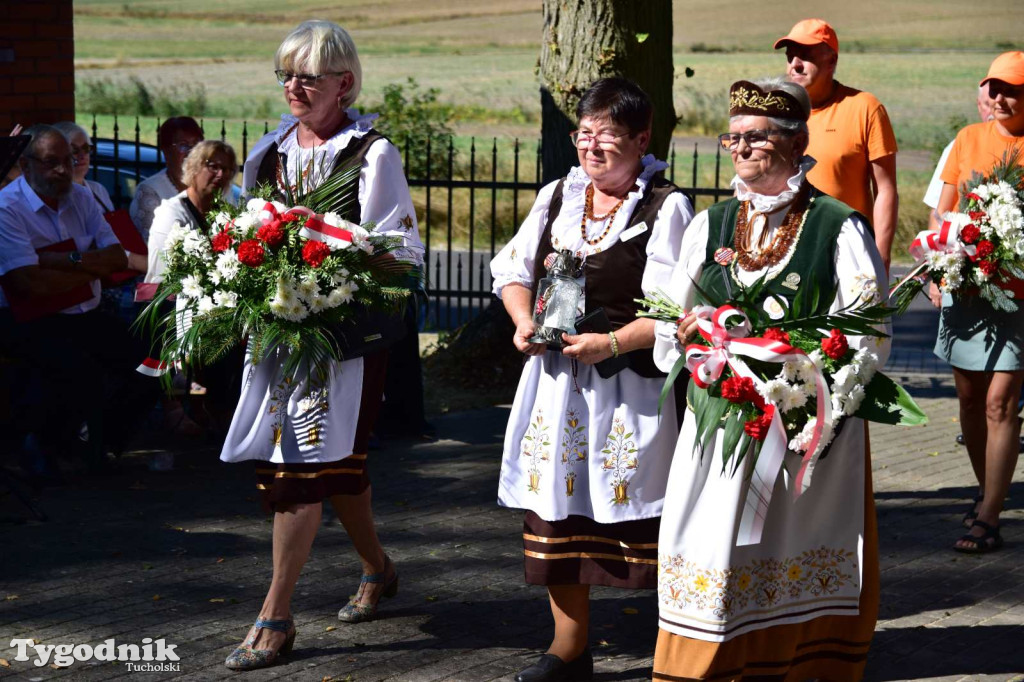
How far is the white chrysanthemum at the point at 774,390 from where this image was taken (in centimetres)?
368

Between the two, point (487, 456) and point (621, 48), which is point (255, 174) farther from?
point (621, 48)

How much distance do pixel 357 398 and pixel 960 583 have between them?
2.81 metres

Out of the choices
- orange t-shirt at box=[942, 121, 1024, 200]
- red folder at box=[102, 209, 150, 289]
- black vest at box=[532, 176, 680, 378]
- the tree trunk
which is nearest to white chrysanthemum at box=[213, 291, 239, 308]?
black vest at box=[532, 176, 680, 378]

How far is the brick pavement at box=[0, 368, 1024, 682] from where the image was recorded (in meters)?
4.64

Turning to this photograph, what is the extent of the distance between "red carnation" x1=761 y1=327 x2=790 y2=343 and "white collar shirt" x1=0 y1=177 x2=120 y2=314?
4.60m

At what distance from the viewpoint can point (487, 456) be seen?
7.84 m

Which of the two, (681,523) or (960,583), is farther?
(960,583)

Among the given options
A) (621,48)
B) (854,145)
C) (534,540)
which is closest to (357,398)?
(534,540)

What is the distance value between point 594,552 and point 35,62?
6.39 meters

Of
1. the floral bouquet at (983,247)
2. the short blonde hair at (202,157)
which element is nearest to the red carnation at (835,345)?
the floral bouquet at (983,247)

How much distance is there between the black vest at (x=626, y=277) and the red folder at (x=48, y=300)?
3823 millimetres

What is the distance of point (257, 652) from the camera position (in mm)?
4457

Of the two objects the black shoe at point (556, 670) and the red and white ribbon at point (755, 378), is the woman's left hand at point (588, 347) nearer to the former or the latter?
the red and white ribbon at point (755, 378)

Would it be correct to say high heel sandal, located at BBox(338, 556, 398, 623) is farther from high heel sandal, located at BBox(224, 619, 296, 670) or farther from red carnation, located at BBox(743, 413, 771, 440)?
red carnation, located at BBox(743, 413, 771, 440)
